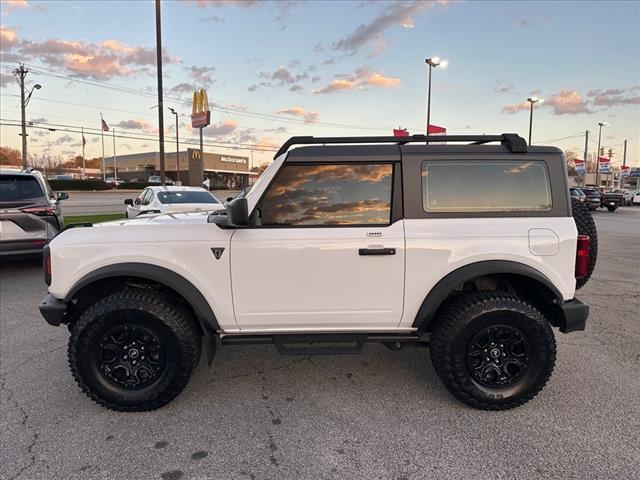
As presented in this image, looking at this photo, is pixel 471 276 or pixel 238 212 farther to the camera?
pixel 471 276

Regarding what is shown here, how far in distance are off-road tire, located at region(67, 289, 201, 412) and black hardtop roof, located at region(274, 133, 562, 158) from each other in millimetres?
1475

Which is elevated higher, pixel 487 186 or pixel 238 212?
pixel 487 186

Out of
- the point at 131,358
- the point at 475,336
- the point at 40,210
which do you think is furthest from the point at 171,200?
the point at 475,336

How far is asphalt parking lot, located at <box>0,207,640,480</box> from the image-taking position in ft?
7.75

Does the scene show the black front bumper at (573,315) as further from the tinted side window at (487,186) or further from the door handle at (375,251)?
the door handle at (375,251)

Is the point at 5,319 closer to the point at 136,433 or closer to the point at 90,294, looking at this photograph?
the point at 90,294

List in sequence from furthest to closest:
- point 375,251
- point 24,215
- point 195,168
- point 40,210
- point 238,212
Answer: point 195,168 < point 40,210 < point 24,215 < point 375,251 < point 238,212

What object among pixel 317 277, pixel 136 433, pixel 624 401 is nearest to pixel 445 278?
pixel 317 277

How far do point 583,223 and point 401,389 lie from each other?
2.18 meters

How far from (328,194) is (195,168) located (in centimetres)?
6510

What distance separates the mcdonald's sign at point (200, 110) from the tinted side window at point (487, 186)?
28.0 metres

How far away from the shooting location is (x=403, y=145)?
10.1 ft

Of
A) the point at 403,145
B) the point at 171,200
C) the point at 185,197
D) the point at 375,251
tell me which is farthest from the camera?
the point at 185,197

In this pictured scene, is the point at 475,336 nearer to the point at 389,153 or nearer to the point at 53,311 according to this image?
the point at 389,153
